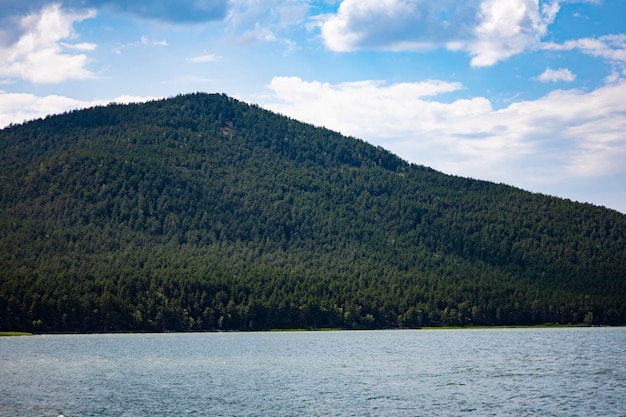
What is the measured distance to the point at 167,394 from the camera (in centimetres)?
9381

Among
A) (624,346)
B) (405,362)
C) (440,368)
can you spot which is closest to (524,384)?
(440,368)

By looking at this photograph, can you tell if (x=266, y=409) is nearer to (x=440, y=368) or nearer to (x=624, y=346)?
(x=440, y=368)

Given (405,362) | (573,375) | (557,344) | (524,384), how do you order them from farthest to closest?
(557,344) < (405,362) < (573,375) < (524,384)

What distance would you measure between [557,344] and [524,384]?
259ft

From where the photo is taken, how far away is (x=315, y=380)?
356 ft

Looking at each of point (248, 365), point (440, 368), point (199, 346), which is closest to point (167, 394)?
point (248, 365)

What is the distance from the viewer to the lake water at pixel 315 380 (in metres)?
82.0

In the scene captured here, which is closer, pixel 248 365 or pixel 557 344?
pixel 248 365

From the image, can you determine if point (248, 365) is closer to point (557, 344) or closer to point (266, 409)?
point (266, 409)

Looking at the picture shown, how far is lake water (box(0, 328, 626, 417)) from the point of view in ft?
269

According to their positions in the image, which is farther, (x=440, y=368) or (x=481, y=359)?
(x=481, y=359)

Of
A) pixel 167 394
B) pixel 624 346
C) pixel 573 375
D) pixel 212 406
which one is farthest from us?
pixel 624 346

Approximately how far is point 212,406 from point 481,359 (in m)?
66.2

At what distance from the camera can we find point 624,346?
162 meters
